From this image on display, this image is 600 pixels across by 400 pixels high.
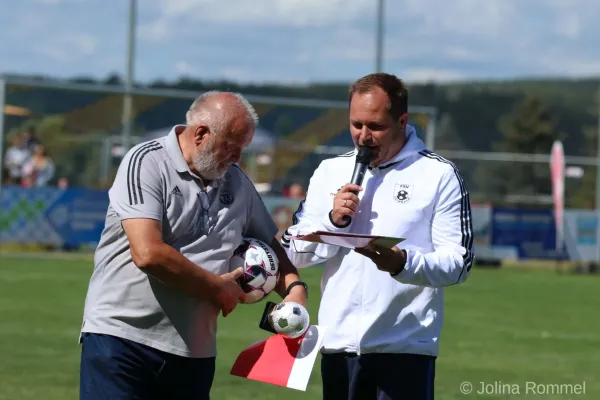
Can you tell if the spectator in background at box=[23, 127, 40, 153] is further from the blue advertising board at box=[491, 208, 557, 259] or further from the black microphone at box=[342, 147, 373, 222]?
the black microphone at box=[342, 147, 373, 222]

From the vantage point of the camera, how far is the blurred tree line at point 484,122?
26.9 meters

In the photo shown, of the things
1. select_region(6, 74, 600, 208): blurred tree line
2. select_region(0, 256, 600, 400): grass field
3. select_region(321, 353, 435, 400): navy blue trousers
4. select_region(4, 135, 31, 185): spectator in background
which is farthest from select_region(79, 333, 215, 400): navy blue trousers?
select_region(4, 135, 31, 185): spectator in background

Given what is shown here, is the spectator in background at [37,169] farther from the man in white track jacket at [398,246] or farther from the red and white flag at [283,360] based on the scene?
the man in white track jacket at [398,246]

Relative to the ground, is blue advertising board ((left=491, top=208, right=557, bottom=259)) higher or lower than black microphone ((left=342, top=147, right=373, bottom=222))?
lower

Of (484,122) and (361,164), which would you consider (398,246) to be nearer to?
(361,164)

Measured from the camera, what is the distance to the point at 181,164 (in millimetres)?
5105

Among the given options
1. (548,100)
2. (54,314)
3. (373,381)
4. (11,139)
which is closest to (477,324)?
(54,314)

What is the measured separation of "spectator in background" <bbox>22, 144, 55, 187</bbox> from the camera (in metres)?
25.3

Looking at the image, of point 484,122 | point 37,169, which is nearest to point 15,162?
point 37,169

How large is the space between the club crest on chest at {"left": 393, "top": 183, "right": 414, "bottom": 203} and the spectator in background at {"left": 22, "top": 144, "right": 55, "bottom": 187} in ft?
68.5

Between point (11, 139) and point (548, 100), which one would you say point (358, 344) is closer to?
point (11, 139)

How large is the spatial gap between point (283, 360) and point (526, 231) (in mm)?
23405

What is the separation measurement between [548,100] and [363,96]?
117m

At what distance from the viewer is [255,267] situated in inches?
209
